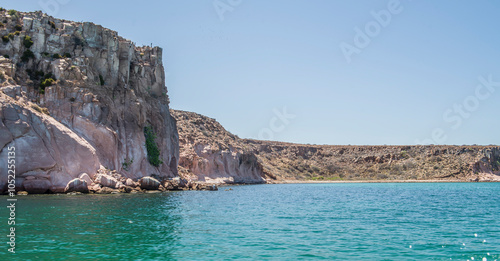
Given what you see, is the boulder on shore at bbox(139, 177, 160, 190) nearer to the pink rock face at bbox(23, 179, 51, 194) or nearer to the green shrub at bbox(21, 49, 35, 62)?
the pink rock face at bbox(23, 179, 51, 194)

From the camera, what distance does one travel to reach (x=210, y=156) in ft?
322

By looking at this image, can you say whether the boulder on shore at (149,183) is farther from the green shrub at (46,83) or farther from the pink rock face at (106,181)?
the green shrub at (46,83)

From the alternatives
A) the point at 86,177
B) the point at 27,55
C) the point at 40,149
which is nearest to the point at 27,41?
the point at 27,55

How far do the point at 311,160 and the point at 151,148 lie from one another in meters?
106

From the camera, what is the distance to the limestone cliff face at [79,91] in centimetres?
4938

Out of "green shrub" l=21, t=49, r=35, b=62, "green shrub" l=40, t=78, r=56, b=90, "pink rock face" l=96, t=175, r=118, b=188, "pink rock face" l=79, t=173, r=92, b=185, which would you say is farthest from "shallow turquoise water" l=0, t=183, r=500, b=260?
"green shrub" l=21, t=49, r=35, b=62

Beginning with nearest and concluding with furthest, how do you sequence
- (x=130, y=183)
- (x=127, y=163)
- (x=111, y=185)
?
(x=111, y=185) < (x=130, y=183) < (x=127, y=163)

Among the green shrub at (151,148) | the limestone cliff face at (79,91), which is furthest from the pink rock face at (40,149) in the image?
the green shrub at (151,148)

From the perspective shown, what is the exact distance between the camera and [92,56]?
205 feet

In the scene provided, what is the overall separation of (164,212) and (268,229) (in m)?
11.1

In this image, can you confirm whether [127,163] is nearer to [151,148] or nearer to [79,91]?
[151,148]

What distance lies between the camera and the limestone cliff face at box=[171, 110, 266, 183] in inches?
3602

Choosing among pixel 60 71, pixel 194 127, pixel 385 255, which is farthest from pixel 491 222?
pixel 194 127

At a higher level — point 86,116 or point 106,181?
point 86,116
